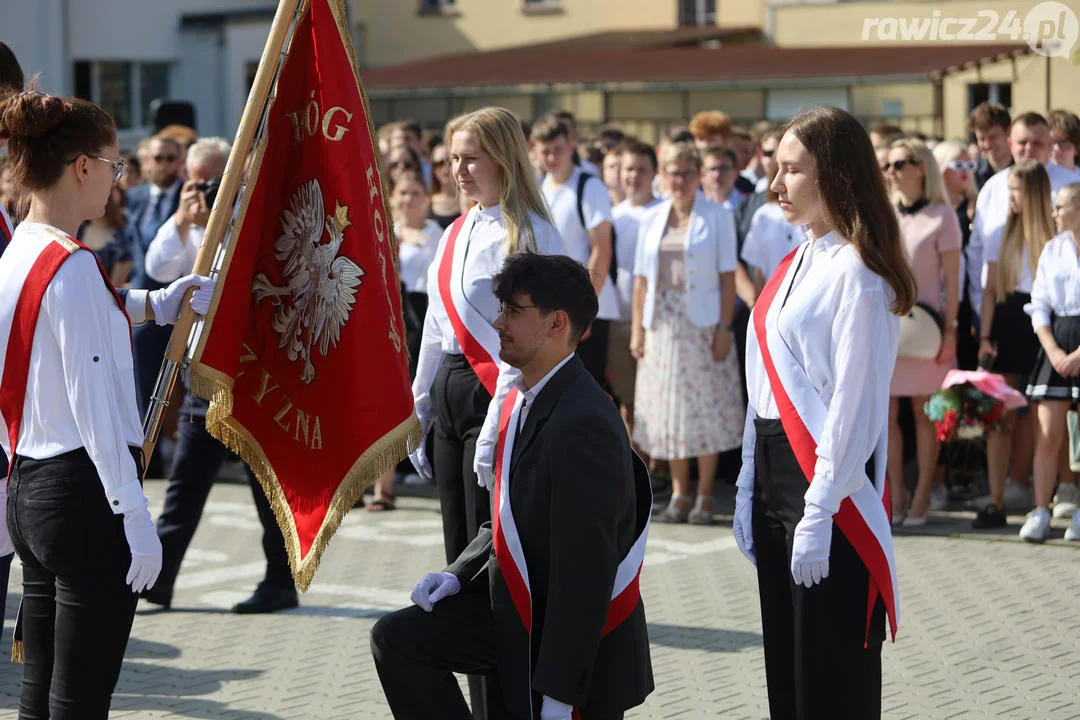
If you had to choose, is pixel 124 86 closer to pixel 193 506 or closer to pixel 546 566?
pixel 193 506

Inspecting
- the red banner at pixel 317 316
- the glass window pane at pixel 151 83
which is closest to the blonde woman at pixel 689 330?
the red banner at pixel 317 316

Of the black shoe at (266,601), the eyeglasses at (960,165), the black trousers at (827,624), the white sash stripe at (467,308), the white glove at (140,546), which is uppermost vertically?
the eyeglasses at (960,165)

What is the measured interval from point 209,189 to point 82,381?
3186mm

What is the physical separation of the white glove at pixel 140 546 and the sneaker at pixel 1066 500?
5918 millimetres

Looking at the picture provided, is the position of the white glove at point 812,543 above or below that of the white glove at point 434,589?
above

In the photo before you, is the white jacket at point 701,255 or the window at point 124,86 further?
the window at point 124,86

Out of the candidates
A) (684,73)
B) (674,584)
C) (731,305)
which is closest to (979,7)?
(684,73)

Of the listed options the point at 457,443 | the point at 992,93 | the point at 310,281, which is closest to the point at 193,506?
the point at 457,443

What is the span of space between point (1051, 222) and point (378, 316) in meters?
4.85

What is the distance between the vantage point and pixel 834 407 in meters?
3.84

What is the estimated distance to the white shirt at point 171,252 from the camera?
7820 millimetres

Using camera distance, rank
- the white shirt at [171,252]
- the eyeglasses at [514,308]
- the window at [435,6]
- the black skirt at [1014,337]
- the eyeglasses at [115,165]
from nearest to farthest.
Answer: the eyeglasses at [115,165] < the eyeglasses at [514,308] < the white shirt at [171,252] < the black skirt at [1014,337] < the window at [435,6]

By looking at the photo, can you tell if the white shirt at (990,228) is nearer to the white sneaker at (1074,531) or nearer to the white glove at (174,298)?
the white sneaker at (1074,531)

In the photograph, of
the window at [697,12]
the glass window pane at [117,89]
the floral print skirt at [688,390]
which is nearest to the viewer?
the floral print skirt at [688,390]
